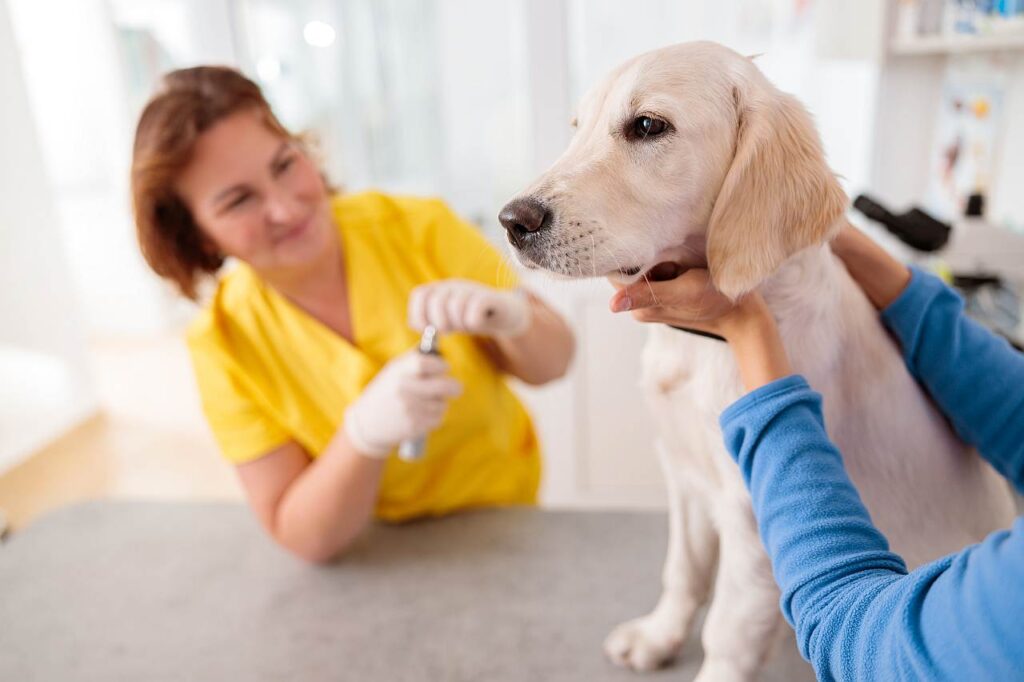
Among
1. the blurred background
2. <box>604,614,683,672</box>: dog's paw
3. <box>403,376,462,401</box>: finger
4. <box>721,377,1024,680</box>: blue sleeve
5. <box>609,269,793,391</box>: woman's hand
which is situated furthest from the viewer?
the blurred background

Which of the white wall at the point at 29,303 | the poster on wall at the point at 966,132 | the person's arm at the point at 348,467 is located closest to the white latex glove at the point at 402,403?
the person's arm at the point at 348,467

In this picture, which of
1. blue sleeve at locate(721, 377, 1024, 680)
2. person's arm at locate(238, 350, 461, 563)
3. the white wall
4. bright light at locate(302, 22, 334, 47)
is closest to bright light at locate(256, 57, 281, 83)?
bright light at locate(302, 22, 334, 47)

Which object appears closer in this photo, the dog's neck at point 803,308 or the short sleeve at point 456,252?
the dog's neck at point 803,308

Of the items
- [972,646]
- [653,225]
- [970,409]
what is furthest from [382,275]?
[972,646]

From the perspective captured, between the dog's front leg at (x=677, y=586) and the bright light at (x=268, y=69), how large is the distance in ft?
7.25

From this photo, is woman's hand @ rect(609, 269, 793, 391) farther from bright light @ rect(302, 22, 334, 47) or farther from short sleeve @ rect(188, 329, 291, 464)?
bright light @ rect(302, 22, 334, 47)

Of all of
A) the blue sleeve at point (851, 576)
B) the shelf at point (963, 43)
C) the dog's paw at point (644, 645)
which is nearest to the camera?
the blue sleeve at point (851, 576)

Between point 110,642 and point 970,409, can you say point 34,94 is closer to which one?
point 110,642

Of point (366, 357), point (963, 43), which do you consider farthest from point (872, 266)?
point (963, 43)

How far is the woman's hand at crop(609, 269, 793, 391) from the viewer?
0.64m

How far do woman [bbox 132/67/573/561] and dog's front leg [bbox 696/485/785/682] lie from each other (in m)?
0.42

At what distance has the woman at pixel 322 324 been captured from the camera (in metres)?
1.01

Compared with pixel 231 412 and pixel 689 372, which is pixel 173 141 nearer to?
pixel 231 412

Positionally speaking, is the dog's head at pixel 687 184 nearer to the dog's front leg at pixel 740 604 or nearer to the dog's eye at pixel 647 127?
the dog's eye at pixel 647 127
